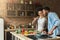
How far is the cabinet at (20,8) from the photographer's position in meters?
6.53

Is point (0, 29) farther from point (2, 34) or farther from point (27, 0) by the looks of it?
point (27, 0)

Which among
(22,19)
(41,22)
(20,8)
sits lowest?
(22,19)

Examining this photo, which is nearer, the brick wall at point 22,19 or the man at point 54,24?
the man at point 54,24

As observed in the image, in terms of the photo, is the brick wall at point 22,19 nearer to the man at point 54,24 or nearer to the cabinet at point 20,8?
the cabinet at point 20,8

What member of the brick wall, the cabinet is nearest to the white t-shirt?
the cabinet

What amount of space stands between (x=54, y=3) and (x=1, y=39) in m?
2.96

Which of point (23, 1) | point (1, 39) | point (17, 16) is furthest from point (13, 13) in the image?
point (1, 39)

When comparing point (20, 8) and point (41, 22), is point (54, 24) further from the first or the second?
point (20, 8)

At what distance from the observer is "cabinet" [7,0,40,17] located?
653 cm

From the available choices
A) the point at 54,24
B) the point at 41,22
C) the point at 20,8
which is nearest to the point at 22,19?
the point at 20,8

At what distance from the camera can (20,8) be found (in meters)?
6.65

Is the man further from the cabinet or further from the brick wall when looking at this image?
the brick wall

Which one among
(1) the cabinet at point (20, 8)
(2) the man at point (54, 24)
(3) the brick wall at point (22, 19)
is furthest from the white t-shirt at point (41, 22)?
(3) the brick wall at point (22, 19)

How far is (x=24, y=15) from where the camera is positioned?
6.71 m
